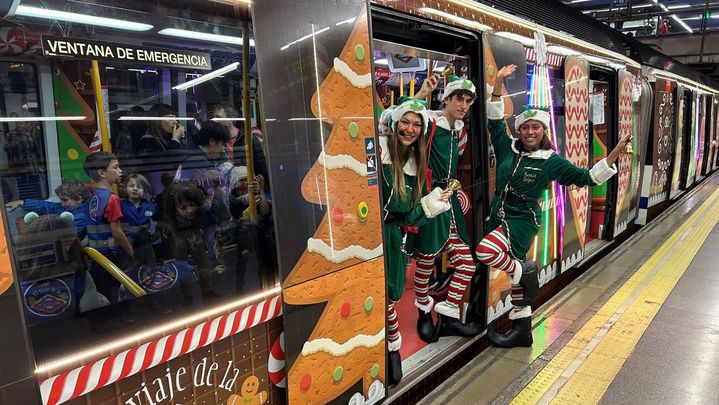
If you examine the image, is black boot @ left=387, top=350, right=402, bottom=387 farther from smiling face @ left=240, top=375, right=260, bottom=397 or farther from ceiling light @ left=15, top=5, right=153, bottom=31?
ceiling light @ left=15, top=5, right=153, bottom=31

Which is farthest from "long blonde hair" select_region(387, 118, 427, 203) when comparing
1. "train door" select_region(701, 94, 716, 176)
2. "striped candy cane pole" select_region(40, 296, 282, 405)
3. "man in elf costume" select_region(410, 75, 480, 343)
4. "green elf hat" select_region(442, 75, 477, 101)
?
"train door" select_region(701, 94, 716, 176)

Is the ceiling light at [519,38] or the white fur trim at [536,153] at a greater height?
the ceiling light at [519,38]

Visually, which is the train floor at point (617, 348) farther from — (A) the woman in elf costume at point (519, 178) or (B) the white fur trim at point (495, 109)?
(B) the white fur trim at point (495, 109)

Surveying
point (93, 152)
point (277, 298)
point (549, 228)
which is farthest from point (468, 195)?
point (93, 152)

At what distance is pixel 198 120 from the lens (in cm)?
161

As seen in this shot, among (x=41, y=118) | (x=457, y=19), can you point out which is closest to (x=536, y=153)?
(x=457, y=19)

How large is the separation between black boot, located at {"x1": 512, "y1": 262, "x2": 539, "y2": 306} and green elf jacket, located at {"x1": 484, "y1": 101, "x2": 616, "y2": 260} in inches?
5.2

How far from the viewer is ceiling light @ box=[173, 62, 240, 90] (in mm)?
1552

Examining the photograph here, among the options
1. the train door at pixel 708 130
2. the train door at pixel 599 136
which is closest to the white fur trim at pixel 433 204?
the train door at pixel 599 136

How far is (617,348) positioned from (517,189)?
1.42 meters

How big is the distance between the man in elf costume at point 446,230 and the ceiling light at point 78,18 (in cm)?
185

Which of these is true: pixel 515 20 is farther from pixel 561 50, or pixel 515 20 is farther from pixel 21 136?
pixel 21 136

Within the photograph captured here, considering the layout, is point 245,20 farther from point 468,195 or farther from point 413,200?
point 468,195

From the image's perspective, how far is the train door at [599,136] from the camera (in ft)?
16.4
